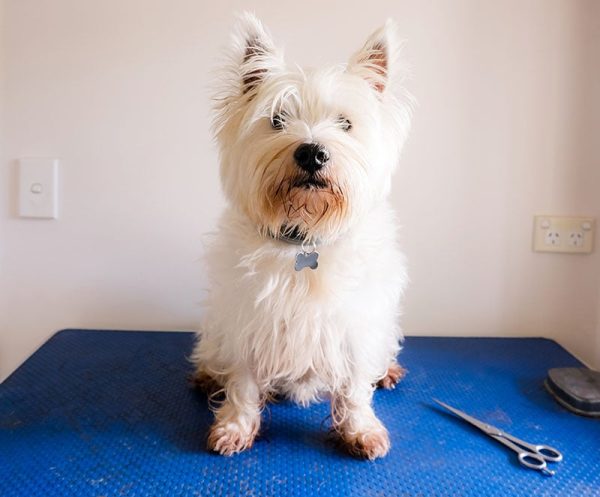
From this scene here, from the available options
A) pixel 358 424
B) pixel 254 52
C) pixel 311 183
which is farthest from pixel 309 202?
pixel 358 424

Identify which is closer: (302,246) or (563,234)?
(302,246)

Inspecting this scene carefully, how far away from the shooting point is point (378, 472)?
0.90m

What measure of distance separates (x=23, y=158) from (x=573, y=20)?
188 centimetres

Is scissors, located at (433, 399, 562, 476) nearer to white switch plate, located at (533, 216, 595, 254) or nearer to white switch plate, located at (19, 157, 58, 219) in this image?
white switch plate, located at (533, 216, 595, 254)

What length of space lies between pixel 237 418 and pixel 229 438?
2.1 inches

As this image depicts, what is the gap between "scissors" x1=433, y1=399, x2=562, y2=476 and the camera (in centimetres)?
92

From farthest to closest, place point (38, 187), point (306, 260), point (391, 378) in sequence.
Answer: point (38, 187), point (391, 378), point (306, 260)

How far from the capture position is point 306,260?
971 millimetres

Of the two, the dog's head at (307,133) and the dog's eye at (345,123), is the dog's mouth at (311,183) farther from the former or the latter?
the dog's eye at (345,123)

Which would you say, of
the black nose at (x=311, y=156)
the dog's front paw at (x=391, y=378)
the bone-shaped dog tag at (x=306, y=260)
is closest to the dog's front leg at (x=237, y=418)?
the bone-shaped dog tag at (x=306, y=260)

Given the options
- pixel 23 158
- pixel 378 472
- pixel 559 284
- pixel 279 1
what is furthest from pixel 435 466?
pixel 23 158

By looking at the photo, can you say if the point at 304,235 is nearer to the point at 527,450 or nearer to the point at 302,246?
the point at 302,246

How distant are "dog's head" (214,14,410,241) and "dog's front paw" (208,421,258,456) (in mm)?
443

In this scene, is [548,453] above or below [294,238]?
below
